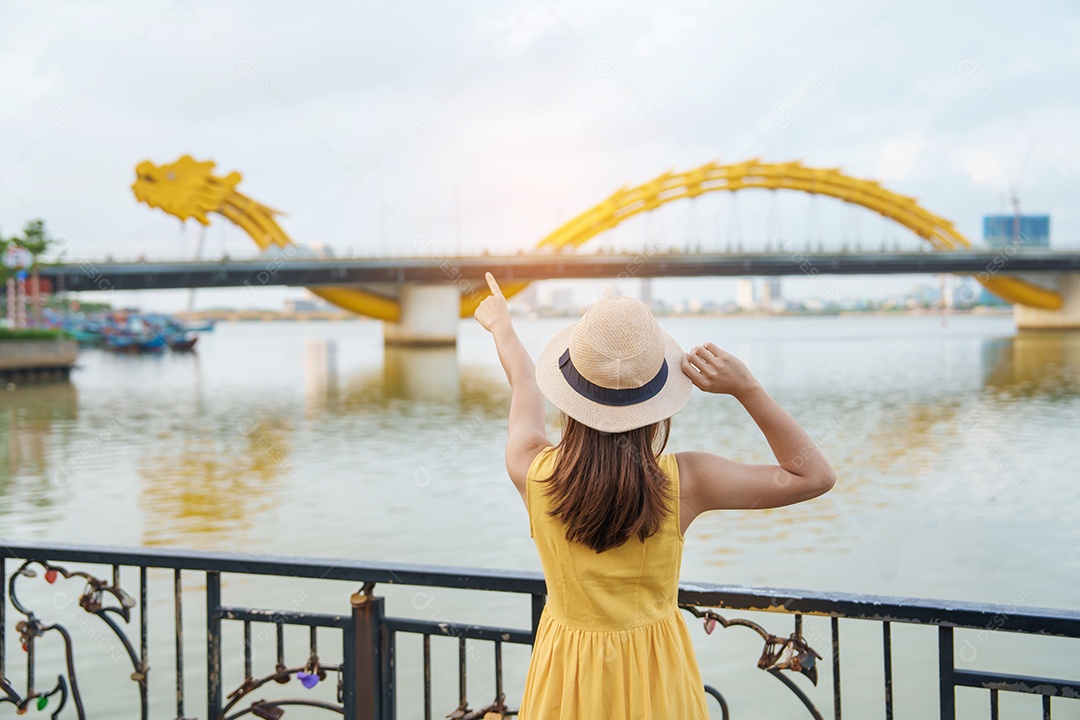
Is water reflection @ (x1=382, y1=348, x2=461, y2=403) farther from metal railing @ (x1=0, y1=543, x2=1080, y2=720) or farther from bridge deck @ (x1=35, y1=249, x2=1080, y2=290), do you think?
metal railing @ (x1=0, y1=543, x2=1080, y2=720)

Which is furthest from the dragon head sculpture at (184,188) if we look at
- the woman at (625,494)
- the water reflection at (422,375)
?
the woman at (625,494)

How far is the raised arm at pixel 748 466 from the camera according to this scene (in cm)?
166

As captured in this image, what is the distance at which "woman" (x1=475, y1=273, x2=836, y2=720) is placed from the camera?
1647 mm

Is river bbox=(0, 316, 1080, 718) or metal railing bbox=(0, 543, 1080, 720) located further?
river bbox=(0, 316, 1080, 718)

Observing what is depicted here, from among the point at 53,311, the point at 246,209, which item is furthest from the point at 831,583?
the point at 53,311

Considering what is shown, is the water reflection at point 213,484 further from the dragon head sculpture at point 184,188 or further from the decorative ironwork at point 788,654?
the dragon head sculpture at point 184,188

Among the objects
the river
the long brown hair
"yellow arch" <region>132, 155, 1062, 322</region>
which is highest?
"yellow arch" <region>132, 155, 1062, 322</region>

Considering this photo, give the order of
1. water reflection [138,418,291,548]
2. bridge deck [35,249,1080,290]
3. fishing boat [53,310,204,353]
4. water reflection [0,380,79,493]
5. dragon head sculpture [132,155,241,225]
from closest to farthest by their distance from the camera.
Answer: water reflection [138,418,291,548]
water reflection [0,380,79,493]
bridge deck [35,249,1080,290]
dragon head sculpture [132,155,241,225]
fishing boat [53,310,204,353]

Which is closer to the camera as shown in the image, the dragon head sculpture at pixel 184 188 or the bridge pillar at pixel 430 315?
the dragon head sculpture at pixel 184 188

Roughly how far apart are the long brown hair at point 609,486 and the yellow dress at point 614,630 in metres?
0.04

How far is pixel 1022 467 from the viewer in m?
12.8

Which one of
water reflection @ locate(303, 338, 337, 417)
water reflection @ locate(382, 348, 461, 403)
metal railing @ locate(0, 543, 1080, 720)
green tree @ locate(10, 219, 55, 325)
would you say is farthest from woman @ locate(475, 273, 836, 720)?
green tree @ locate(10, 219, 55, 325)

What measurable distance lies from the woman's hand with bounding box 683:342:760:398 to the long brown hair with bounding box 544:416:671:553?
0.14 metres

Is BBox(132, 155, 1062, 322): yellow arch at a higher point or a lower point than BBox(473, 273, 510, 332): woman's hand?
higher
